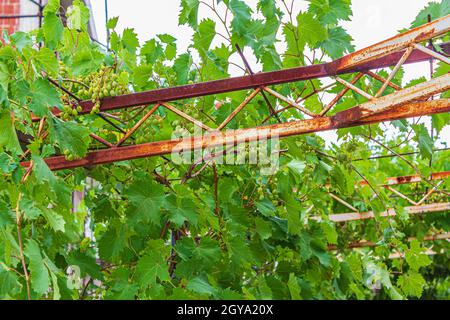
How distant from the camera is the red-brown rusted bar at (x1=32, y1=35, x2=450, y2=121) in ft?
13.5

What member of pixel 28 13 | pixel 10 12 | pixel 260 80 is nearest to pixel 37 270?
pixel 260 80

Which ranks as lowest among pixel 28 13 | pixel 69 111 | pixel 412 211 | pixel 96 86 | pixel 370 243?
pixel 370 243

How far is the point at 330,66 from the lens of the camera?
4.16m

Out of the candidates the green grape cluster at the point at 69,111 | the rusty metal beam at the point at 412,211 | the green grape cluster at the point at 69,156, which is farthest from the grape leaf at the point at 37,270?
the rusty metal beam at the point at 412,211

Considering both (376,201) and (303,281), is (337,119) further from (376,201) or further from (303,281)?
(376,201)

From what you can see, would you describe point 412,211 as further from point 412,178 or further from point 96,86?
point 96,86

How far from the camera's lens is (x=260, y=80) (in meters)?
4.27

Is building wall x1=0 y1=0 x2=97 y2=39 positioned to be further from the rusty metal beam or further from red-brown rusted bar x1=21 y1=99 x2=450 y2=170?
red-brown rusted bar x1=21 y1=99 x2=450 y2=170

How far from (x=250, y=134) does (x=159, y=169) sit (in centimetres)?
187

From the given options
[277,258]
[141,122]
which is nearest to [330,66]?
[141,122]

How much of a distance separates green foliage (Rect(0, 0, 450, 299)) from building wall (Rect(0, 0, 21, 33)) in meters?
4.62

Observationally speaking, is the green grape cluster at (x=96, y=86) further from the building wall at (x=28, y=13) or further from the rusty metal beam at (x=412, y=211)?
the building wall at (x=28, y=13)
